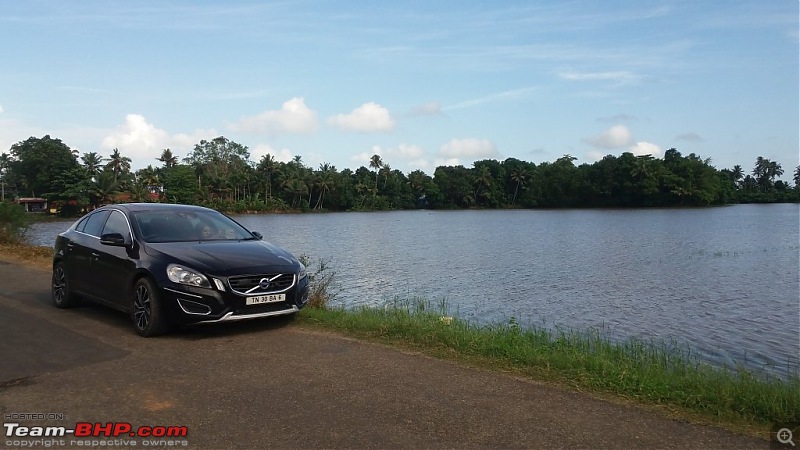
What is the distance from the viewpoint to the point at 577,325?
44.0ft

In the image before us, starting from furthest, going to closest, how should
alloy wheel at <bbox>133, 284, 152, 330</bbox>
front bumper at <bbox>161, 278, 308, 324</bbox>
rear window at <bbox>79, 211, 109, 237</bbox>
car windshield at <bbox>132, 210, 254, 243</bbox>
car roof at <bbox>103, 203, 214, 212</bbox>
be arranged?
1. rear window at <bbox>79, 211, 109, 237</bbox>
2. car roof at <bbox>103, 203, 214, 212</bbox>
3. car windshield at <bbox>132, 210, 254, 243</bbox>
4. alloy wheel at <bbox>133, 284, 152, 330</bbox>
5. front bumper at <bbox>161, 278, 308, 324</bbox>

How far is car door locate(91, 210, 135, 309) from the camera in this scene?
7875 millimetres

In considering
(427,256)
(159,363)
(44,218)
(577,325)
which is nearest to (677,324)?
(577,325)

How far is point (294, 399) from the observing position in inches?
204

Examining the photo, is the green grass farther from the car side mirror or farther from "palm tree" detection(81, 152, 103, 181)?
"palm tree" detection(81, 152, 103, 181)

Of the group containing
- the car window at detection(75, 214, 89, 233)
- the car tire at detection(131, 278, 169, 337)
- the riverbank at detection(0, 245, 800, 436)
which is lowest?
the riverbank at detection(0, 245, 800, 436)

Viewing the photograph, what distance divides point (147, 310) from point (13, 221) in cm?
1988

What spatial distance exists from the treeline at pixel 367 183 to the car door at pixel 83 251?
246 ft

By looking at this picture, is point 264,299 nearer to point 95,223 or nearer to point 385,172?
point 95,223

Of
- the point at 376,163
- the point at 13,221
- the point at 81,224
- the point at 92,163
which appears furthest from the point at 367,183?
the point at 81,224

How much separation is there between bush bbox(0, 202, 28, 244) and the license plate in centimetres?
1914

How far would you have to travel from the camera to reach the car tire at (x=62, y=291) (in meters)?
9.26

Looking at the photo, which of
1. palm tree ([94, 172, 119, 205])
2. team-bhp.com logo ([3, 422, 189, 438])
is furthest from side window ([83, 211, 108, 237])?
palm tree ([94, 172, 119, 205])

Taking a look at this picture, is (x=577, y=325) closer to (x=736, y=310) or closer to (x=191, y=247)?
(x=736, y=310)
